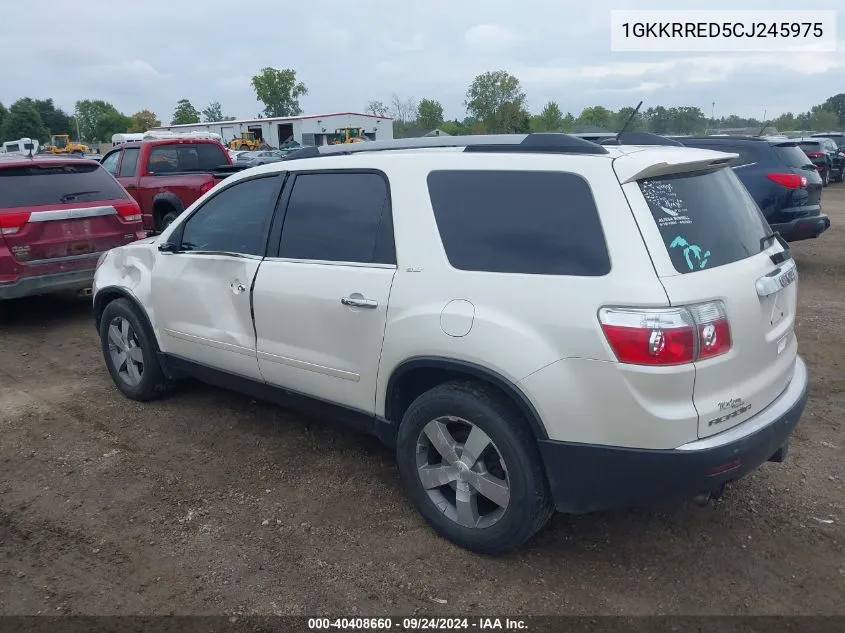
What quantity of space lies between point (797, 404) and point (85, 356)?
575 centimetres

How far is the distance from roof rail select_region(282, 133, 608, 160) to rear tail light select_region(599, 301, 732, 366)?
2.53 feet

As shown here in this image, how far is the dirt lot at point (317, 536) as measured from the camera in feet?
9.75

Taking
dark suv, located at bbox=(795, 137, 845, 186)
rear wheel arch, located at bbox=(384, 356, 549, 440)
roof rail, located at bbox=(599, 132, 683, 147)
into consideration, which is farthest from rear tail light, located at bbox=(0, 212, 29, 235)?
dark suv, located at bbox=(795, 137, 845, 186)

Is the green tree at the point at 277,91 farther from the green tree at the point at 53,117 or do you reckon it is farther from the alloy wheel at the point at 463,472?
the alloy wheel at the point at 463,472

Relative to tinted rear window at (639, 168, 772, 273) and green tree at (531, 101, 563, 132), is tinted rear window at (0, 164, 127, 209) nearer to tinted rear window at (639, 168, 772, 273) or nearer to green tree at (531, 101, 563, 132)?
tinted rear window at (639, 168, 772, 273)

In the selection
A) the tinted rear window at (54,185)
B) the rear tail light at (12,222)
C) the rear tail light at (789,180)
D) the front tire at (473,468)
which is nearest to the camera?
the front tire at (473,468)

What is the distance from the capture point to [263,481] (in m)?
4.00

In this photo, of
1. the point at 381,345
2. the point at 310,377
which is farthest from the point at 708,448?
the point at 310,377

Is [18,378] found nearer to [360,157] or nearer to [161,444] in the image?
[161,444]

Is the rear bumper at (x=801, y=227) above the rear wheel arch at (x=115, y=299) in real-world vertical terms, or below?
below

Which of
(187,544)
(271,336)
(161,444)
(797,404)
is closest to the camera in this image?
(797,404)

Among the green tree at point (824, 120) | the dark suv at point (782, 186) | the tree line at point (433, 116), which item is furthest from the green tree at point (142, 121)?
the dark suv at point (782, 186)

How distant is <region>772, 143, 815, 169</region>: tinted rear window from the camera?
29.8ft

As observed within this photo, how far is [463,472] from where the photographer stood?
3.18m
